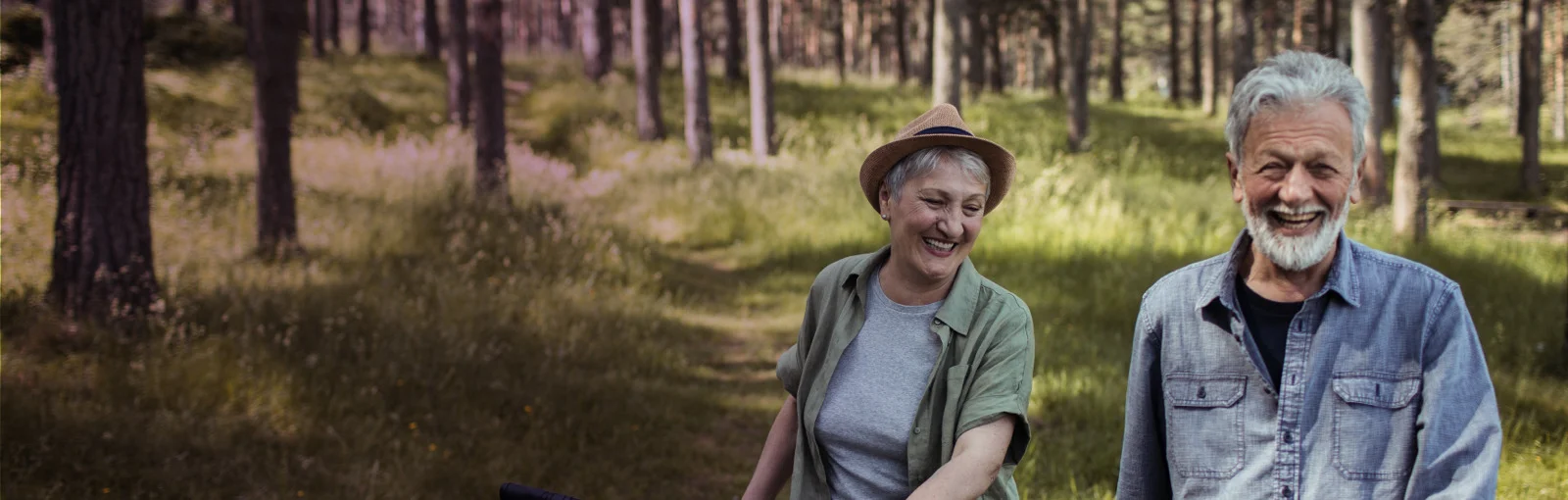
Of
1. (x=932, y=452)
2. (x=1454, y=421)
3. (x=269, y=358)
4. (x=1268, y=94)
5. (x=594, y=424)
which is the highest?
(x=1268, y=94)

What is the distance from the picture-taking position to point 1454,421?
90.0 inches

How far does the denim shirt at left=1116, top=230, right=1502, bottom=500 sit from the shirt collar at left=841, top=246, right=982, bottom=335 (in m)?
0.47

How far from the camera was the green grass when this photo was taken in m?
5.94

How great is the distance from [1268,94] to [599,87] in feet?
82.2

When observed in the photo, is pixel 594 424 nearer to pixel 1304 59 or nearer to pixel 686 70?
pixel 1304 59

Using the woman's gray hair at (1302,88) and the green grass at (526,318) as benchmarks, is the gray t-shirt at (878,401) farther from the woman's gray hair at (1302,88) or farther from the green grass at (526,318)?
the green grass at (526,318)

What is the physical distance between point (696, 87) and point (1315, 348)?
1672cm

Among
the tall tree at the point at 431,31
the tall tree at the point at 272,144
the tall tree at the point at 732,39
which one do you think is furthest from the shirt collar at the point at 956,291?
the tall tree at the point at 431,31

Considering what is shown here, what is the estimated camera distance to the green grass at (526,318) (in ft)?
19.5

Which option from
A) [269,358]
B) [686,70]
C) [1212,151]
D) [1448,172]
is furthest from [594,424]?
[1448,172]

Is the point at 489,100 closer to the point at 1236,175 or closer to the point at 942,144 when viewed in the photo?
the point at 942,144

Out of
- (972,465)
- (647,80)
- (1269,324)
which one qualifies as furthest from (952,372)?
(647,80)

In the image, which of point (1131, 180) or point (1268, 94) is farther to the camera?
point (1131, 180)

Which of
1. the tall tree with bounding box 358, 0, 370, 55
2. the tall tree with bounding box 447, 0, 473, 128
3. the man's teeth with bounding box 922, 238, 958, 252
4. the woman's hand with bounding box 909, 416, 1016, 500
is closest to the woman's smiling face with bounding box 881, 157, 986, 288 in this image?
the man's teeth with bounding box 922, 238, 958, 252
